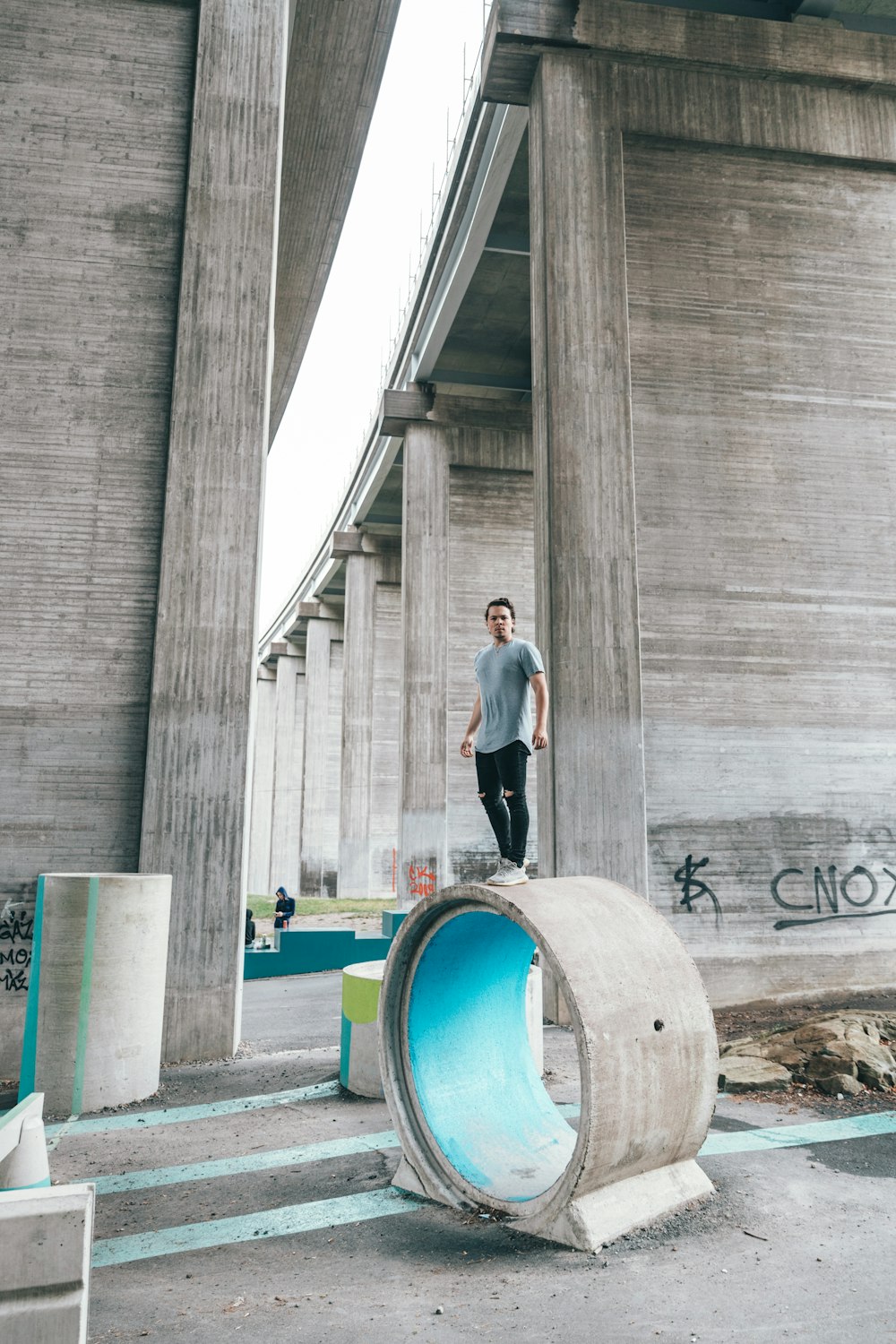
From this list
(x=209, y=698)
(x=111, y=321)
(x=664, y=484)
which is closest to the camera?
(x=209, y=698)

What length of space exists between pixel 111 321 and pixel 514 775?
677 centimetres

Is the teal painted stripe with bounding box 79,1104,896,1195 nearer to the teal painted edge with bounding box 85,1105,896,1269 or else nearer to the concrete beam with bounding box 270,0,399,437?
the teal painted edge with bounding box 85,1105,896,1269

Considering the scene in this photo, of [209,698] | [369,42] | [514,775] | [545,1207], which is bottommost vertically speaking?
[545,1207]

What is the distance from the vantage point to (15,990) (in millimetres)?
7973

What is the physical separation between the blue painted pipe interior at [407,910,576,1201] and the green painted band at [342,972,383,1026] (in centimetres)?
139

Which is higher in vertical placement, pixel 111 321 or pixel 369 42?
pixel 369 42

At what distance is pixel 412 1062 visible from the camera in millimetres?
5078

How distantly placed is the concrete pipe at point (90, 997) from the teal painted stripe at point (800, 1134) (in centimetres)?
421

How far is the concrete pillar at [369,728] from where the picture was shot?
33.7m

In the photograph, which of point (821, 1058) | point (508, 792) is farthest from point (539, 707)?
point (821, 1058)

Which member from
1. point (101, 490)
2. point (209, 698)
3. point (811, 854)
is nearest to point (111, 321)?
point (101, 490)

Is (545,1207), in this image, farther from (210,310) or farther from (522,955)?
(210,310)

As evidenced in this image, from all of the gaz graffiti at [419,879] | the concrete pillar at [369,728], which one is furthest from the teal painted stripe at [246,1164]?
the concrete pillar at [369,728]

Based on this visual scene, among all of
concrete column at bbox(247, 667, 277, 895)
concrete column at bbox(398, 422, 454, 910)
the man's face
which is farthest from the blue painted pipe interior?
concrete column at bbox(247, 667, 277, 895)
